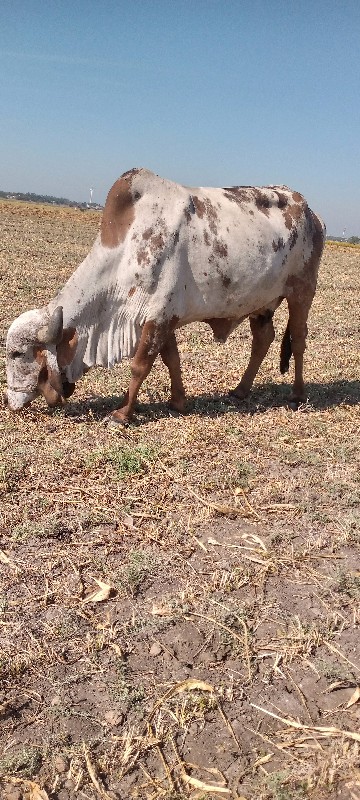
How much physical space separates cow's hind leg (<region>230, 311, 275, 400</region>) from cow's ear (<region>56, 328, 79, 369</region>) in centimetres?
204

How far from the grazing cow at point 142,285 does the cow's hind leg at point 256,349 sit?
0.82 meters

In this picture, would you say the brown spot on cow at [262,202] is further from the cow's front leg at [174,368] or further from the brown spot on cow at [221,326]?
the cow's front leg at [174,368]

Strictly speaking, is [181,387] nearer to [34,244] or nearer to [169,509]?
[169,509]

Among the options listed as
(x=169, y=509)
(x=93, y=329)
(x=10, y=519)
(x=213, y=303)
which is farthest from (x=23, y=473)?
(x=213, y=303)

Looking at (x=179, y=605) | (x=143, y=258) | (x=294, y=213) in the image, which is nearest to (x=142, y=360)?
(x=143, y=258)

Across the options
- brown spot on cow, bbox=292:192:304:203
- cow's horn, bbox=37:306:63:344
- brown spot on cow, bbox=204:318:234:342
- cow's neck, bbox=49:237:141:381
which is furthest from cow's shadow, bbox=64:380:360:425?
brown spot on cow, bbox=292:192:304:203

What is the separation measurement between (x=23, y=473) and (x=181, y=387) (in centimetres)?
207

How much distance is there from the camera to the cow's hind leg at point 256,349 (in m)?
7.21

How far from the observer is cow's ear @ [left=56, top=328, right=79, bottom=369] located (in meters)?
5.92

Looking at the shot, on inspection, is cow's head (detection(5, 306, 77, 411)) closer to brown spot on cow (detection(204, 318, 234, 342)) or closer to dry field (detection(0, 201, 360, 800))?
dry field (detection(0, 201, 360, 800))

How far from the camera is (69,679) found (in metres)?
3.02

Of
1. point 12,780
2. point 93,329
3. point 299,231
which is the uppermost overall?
point 299,231

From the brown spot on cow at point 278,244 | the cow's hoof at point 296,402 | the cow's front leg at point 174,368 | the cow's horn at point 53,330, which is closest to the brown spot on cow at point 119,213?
the cow's horn at point 53,330

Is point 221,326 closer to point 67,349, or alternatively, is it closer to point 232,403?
point 232,403
